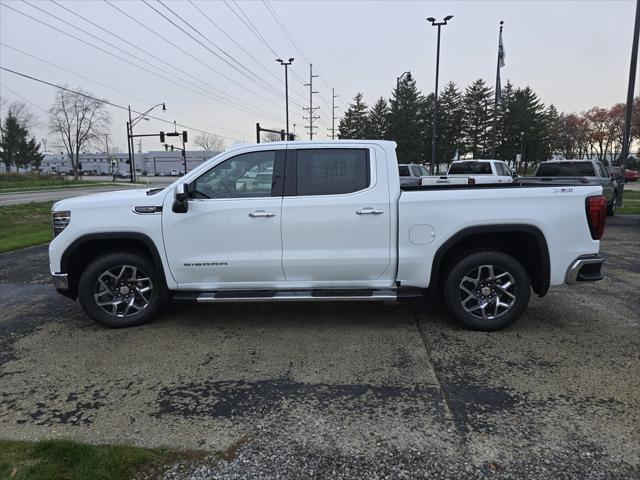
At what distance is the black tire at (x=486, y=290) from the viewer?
A: 475 cm

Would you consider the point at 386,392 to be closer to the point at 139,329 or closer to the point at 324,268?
the point at 324,268

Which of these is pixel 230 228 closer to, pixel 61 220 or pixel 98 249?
pixel 98 249

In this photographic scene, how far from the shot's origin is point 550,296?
20.1ft

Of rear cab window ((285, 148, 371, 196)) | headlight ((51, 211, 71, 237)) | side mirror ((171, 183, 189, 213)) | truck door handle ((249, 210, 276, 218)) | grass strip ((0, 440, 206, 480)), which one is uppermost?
rear cab window ((285, 148, 371, 196))

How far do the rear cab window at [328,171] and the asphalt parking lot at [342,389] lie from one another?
58.2 inches

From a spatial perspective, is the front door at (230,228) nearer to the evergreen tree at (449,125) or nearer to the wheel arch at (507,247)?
the wheel arch at (507,247)

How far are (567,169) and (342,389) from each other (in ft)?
43.6

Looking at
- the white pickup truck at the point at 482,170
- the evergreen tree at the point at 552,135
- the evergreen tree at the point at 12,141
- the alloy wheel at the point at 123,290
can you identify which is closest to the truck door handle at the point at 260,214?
the alloy wheel at the point at 123,290

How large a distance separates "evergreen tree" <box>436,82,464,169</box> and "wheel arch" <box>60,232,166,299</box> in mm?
68294

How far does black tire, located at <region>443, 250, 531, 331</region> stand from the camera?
15.6 feet

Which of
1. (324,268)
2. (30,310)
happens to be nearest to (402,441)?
(324,268)

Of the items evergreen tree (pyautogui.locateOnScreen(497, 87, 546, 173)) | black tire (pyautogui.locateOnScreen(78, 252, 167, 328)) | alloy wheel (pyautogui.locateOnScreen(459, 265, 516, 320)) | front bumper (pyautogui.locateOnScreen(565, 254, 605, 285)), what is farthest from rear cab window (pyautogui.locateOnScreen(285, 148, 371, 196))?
evergreen tree (pyautogui.locateOnScreen(497, 87, 546, 173))

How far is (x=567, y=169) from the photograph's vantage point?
14250mm

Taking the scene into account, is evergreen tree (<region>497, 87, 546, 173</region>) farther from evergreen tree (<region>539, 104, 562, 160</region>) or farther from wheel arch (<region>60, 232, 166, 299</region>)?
wheel arch (<region>60, 232, 166, 299</region>)
